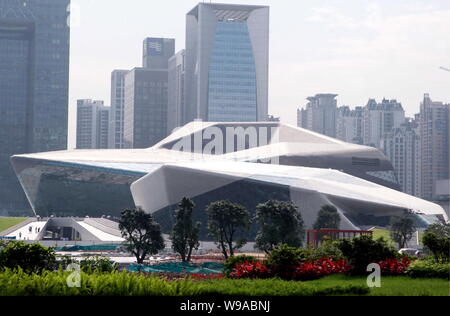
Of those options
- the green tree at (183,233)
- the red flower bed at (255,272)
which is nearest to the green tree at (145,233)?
the green tree at (183,233)

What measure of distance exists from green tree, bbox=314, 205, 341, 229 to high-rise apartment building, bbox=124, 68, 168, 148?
126233 millimetres

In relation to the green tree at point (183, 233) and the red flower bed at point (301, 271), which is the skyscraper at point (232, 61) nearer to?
the green tree at point (183, 233)

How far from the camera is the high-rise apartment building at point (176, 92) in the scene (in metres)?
170

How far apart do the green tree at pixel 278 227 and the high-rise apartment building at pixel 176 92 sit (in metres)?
128

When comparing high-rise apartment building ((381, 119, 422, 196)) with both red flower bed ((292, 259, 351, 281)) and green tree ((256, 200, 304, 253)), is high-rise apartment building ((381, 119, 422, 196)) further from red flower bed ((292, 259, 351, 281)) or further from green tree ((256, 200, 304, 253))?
red flower bed ((292, 259, 351, 281))

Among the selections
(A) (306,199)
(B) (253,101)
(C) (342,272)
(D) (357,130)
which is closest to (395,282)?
(C) (342,272)

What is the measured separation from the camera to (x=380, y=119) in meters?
176

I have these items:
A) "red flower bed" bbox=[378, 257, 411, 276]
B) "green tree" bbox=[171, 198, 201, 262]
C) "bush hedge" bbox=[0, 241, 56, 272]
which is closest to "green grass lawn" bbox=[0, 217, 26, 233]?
"green tree" bbox=[171, 198, 201, 262]

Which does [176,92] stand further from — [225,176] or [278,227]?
[278,227]

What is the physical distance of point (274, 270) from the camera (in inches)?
712

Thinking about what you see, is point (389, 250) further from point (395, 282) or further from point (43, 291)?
point (43, 291)

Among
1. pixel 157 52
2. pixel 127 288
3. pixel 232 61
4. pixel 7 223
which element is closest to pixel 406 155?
pixel 232 61

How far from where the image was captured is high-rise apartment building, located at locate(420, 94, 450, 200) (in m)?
145
